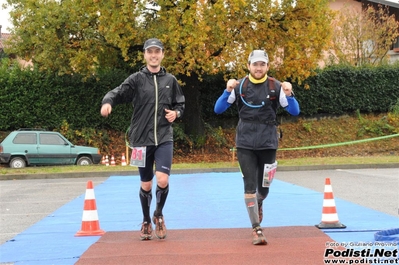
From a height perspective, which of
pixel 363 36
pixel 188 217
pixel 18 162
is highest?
pixel 363 36

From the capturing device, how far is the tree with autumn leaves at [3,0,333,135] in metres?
23.3

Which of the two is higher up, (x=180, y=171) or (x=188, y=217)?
(x=188, y=217)

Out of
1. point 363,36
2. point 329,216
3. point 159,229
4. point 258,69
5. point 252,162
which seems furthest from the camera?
point 363,36

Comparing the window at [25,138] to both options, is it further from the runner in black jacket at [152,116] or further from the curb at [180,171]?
the runner in black jacket at [152,116]

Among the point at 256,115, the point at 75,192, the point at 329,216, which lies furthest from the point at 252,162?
the point at 75,192

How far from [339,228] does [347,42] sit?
32363mm

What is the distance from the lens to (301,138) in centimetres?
3130

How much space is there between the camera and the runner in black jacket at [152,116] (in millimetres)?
7148

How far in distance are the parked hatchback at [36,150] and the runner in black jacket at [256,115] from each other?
18659mm

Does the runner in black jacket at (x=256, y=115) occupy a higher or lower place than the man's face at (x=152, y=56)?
lower

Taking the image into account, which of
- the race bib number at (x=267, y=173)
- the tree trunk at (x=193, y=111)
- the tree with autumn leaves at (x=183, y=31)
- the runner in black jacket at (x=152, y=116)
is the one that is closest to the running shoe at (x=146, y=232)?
the runner in black jacket at (x=152, y=116)

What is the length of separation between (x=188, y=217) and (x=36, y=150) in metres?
16.4

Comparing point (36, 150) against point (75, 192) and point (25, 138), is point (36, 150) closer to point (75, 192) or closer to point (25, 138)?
point (25, 138)

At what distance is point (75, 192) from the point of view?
46.6 ft
